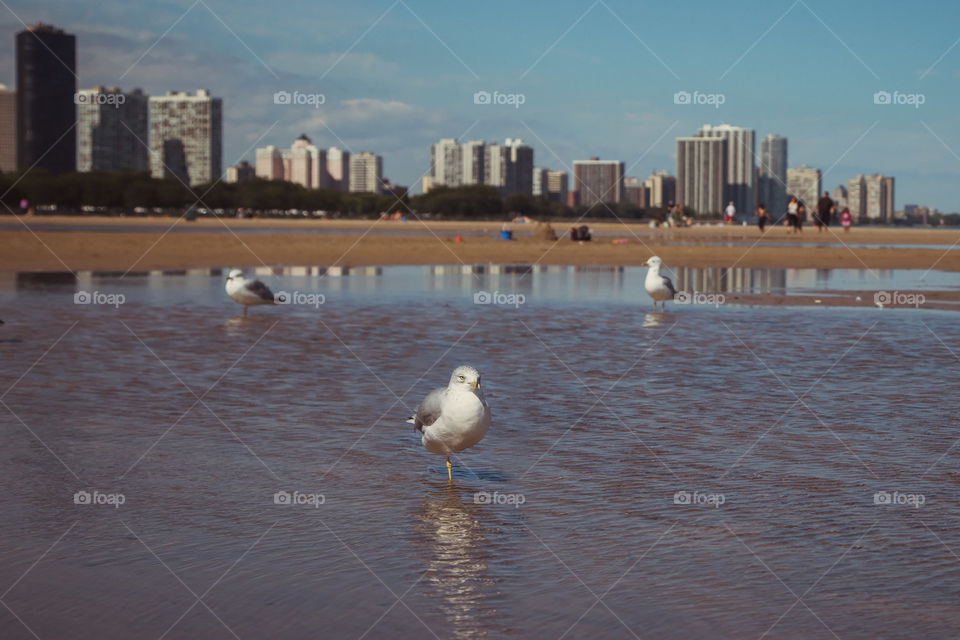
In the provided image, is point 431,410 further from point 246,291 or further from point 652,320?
point 652,320

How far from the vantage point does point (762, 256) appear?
144 feet

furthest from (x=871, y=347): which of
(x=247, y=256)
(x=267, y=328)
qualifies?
(x=247, y=256)

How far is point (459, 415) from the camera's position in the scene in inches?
318

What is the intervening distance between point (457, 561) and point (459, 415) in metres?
1.64

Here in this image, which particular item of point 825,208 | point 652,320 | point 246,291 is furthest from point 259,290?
point 825,208

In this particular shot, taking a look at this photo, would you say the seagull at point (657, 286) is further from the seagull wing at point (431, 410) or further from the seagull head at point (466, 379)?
the seagull head at point (466, 379)

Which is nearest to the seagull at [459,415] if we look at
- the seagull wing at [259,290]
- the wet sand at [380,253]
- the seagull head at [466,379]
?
the seagull head at [466,379]

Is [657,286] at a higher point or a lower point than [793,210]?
lower

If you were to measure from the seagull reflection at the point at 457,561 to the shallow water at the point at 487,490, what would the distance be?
2 centimetres

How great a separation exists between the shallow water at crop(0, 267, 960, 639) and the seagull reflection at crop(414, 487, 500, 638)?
2cm

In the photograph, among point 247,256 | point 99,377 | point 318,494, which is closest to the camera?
point 318,494

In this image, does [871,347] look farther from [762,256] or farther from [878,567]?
[762,256]

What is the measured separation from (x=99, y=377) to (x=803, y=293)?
57.5ft

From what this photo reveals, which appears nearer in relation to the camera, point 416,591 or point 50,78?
point 416,591
